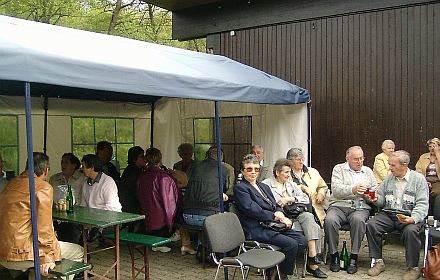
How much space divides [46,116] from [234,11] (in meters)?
3.66

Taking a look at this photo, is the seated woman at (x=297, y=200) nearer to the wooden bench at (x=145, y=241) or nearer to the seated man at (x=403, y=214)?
the seated man at (x=403, y=214)

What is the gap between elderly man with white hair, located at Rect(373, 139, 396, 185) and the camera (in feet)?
20.2

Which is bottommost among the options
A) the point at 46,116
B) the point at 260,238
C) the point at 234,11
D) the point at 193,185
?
the point at 260,238

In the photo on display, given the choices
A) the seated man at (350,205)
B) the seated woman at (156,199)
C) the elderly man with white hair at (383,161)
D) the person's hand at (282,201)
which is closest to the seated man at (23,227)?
the seated woman at (156,199)

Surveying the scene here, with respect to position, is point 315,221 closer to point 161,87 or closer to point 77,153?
point 161,87

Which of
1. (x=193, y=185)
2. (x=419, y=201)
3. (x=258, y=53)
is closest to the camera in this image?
(x=419, y=201)

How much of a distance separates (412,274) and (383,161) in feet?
6.24

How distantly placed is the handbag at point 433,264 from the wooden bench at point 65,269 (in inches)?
111

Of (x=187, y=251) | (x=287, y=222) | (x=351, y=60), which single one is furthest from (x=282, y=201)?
→ (x=351, y=60)

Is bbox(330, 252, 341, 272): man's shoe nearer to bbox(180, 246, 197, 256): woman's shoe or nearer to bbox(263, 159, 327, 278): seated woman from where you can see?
bbox(263, 159, 327, 278): seated woman

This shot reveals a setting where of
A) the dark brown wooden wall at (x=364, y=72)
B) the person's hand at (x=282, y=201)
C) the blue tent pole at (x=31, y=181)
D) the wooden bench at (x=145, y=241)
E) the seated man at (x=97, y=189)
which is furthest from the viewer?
the dark brown wooden wall at (x=364, y=72)

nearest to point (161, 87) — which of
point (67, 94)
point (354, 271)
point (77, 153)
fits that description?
point (354, 271)

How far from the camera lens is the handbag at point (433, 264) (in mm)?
3961

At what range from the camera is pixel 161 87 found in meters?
3.81
